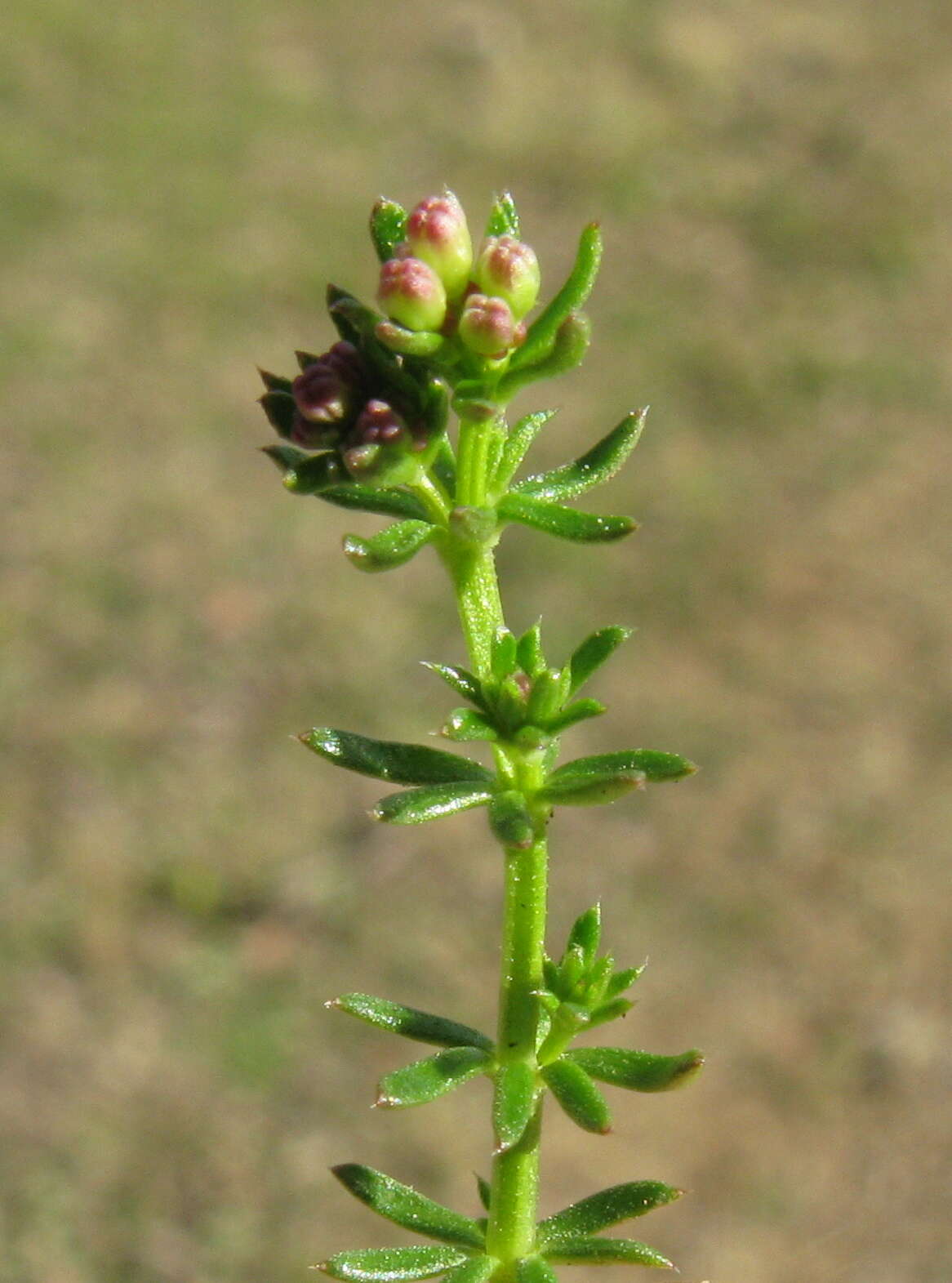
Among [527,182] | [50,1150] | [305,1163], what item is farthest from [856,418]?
[50,1150]

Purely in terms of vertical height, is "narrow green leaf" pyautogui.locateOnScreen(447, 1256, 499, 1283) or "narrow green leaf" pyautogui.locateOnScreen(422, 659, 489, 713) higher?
"narrow green leaf" pyautogui.locateOnScreen(422, 659, 489, 713)

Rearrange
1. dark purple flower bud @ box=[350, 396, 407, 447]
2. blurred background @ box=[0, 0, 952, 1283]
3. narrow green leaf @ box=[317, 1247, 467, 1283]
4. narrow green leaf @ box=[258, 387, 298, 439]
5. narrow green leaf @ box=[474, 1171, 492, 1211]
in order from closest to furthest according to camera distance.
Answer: dark purple flower bud @ box=[350, 396, 407, 447], narrow green leaf @ box=[258, 387, 298, 439], narrow green leaf @ box=[317, 1247, 467, 1283], narrow green leaf @ box=[474, 1171, 492, 1211], blurred background @ box=[0, 0, 952, 1283]

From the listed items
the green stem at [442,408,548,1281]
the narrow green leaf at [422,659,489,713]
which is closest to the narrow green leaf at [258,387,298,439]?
the green stem at [442,408,548,1281]

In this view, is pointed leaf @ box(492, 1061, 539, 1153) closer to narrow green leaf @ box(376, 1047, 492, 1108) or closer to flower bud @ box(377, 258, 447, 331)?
narrow green leaf @ box(376, 1047, 492, 1108)

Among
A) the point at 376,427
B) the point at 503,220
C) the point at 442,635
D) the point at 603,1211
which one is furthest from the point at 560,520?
the point at 442,635

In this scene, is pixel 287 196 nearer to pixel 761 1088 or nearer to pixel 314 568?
pixel 314 568

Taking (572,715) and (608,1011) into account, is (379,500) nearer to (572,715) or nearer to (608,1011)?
(572,715)
